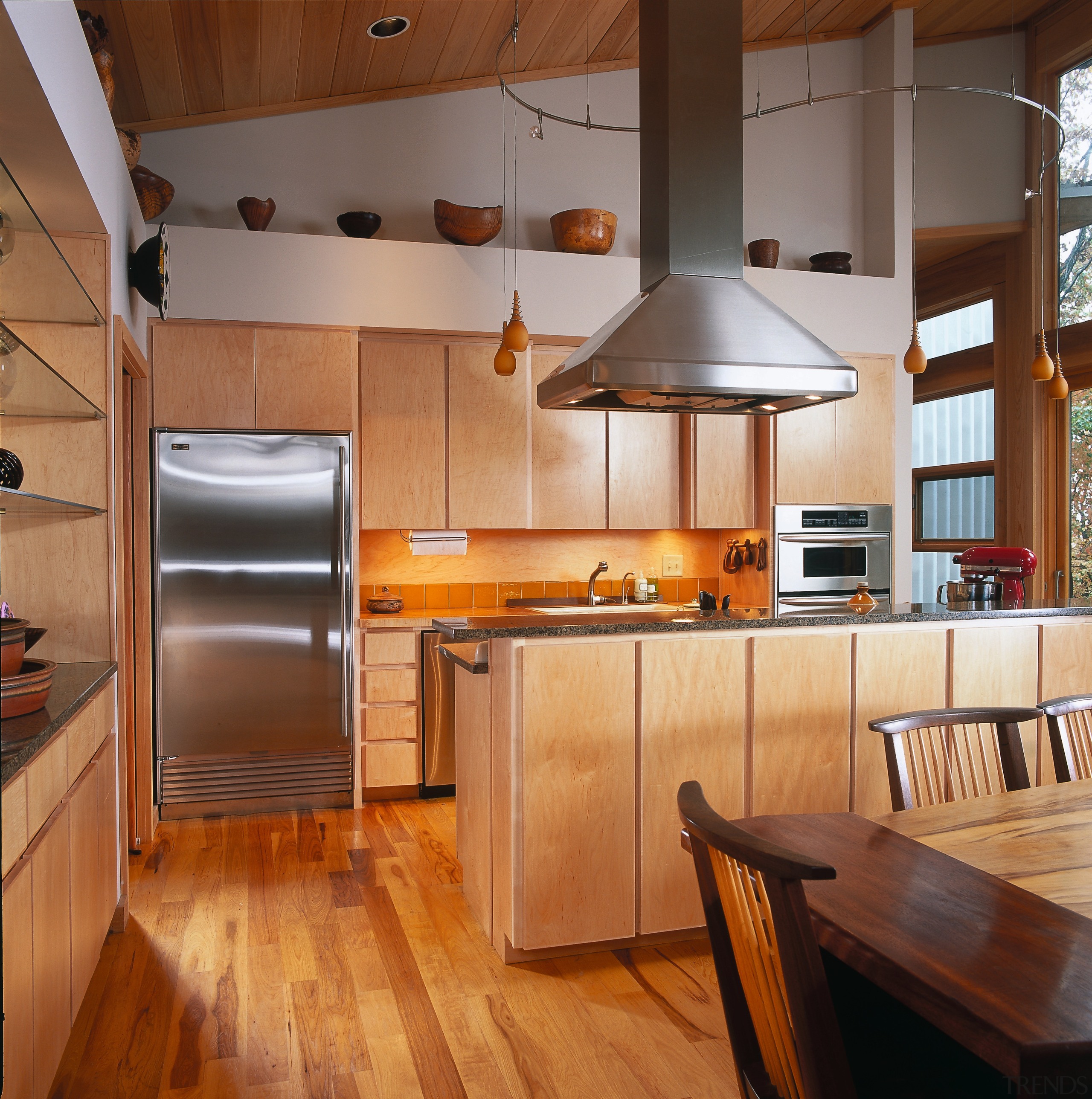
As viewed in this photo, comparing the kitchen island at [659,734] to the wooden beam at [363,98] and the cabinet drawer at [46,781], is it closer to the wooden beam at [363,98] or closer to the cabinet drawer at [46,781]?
the cabinet drawer at [46,781]

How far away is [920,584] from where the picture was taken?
6387 mm

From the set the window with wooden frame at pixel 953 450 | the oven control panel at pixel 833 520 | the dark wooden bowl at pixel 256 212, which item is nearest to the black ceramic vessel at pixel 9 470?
the dark wooden bowl at pixel 256 212

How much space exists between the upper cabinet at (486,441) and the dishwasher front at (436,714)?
69 cm

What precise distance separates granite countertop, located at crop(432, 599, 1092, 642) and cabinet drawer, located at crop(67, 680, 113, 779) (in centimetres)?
98

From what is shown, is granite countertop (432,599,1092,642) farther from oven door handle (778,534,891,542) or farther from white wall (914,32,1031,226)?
white wall (914,32,1031,226)

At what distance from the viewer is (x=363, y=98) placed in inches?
193

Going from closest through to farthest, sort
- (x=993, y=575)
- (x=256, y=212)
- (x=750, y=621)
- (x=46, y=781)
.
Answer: (x=46, y=781) < (x=750, y=621) < (x=993, y=575) < (x=256, y=212)

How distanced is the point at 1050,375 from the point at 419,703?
313cm

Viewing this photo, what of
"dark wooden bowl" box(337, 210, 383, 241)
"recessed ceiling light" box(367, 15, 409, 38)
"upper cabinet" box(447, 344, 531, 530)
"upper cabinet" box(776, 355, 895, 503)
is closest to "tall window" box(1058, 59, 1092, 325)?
"upper cabinet" box(776, 355, 895, 503)

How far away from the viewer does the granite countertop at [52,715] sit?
173 cm

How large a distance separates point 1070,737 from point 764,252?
360 cm

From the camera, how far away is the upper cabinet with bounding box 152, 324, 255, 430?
14.3ft

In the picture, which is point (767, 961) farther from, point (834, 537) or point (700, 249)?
point (834, 537)

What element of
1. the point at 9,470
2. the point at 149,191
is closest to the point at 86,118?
the point at 9,470
